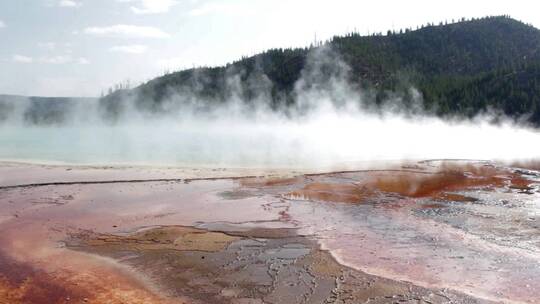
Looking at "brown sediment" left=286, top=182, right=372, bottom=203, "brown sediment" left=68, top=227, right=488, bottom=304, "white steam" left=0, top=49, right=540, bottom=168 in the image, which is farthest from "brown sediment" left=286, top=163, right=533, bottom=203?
"brown sediment" left=68, top=227, right=488, bottom=304

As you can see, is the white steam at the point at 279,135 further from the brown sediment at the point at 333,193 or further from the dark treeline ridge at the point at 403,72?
the brown sediment at the point at 333,193

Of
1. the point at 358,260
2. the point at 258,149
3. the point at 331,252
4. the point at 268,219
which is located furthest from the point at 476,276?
the point at 258,149

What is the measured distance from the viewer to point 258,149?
31516 mm

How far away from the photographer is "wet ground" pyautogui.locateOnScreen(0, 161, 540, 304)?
25.4 feet

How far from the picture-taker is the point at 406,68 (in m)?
95.5

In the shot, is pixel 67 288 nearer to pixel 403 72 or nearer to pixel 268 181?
pixel 268 181

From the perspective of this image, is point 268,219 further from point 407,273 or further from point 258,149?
point 258,149

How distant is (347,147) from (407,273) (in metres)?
25.1

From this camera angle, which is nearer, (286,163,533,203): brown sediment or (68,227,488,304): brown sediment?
(68,227,488,304): brown sediment

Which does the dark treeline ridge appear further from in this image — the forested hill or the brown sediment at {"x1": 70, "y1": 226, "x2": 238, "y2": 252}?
the brown sediment at {"x1": 70, "y1": 226, "x2": 238, "y2": 252}

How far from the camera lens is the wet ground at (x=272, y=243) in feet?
25.4

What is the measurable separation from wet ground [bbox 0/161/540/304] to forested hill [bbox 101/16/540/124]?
2059 inches

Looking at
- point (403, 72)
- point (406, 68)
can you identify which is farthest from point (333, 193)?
point (406, 68)

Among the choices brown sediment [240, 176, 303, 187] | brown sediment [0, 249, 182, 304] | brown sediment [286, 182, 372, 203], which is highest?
brown sediment [240, 176, 303, 187]
